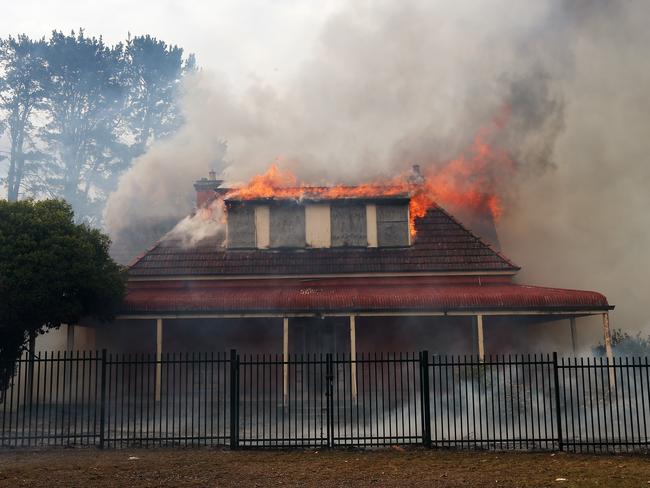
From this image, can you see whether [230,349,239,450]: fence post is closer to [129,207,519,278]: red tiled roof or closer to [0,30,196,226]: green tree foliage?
[129,207,519,278]: red tiled roof

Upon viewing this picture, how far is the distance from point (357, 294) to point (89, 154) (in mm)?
31240

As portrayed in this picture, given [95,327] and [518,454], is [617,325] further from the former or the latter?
[95,327]

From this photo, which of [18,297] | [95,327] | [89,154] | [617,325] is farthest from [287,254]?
[89,154]

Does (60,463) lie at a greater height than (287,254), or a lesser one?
lesser

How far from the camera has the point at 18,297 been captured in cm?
1639

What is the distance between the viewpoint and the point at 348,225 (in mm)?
23641

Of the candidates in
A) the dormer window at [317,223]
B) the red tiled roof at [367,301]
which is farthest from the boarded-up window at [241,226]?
the red tiled roof at [367,301]

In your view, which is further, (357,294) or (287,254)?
(287,254)

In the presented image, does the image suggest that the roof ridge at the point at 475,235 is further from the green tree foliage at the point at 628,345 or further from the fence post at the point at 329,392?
the fence post at the point at 329,392

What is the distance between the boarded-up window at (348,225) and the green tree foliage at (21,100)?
89.9 feet

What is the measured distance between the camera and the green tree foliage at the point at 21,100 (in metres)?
41.4

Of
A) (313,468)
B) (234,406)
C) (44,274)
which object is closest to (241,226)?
(44,274)

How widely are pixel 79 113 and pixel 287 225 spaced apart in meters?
27.7

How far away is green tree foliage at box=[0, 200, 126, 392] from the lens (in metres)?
16.5
